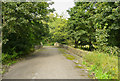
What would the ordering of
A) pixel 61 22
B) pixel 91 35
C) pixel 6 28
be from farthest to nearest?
pixel 61 22 < pixel 91 35 < pixel 6 28

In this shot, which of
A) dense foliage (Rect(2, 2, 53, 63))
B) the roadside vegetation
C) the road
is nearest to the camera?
the road

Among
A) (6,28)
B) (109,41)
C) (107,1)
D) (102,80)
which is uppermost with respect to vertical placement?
(107,1)

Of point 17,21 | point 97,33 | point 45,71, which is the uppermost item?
point 17,21

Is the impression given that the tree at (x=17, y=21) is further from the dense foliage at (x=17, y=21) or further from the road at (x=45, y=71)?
the road at (x=45, y=71)

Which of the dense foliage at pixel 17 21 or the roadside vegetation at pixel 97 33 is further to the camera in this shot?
the dense foliage at pixel 17 21

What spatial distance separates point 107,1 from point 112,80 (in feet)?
25.5

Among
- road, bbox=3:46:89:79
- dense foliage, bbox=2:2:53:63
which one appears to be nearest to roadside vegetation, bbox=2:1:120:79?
dense foliage, bbox=2:2:53:63

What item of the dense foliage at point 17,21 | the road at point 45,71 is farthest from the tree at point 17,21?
the road at point 45,71

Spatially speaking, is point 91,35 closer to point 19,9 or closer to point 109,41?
point 109,41

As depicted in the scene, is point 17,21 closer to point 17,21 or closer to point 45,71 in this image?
point 17,21

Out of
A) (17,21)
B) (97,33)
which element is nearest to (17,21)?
(17,21)

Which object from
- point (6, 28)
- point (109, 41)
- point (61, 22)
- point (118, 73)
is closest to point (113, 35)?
point (109, 41)

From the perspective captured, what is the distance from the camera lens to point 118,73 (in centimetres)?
577

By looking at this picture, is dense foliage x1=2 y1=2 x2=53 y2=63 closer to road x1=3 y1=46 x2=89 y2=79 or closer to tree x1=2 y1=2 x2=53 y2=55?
tree x1=2 y1=2 x2=53 y2=55
